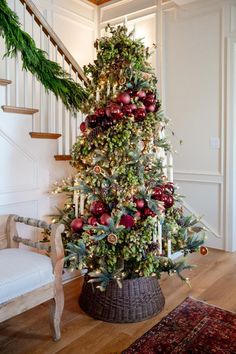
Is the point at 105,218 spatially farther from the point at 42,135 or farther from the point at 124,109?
the point at 42,135

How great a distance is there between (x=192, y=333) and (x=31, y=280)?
3.33 feet

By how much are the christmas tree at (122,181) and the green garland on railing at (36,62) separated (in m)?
0.26

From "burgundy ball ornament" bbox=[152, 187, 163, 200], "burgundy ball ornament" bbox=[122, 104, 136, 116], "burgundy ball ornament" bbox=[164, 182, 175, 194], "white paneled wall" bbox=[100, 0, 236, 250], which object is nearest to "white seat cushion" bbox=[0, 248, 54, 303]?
"burgundy ball ornament" bbox=[152, 187, 163, 200]

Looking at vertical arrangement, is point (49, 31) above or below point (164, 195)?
above

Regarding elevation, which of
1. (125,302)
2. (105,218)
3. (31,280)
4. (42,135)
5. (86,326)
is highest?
(42,135)

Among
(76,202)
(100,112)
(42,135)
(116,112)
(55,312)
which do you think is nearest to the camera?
(55,312)

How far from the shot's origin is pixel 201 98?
364 cm

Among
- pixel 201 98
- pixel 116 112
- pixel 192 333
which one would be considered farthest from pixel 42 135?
pixel 201 98

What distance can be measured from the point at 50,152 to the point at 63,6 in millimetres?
2526

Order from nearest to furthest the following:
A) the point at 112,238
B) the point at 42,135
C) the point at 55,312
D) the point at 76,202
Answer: the point at 55,312, the point at 112,238, the point at 76,202, the point at 42,135

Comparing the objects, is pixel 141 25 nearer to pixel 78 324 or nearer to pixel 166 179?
pixel 166 179

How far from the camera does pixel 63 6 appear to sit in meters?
4.16

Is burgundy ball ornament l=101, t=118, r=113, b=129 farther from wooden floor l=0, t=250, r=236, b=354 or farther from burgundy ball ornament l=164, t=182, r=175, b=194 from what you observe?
wooden floor l=0, t=250, r=236, b=354

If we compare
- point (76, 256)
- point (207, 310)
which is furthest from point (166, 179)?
point (207, 310)
